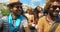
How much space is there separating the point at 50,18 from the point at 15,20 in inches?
29.2

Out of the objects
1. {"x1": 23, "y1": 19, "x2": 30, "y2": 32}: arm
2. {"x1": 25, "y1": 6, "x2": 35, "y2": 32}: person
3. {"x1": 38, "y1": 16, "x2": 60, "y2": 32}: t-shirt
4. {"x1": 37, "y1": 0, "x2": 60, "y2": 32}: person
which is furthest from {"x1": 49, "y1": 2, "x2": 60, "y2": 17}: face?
{"x1": 23, "y1": 19, "x2": 30, "y2": 32}: arm

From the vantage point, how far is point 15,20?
12.3 feet

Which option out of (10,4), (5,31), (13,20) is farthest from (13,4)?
(5,31)

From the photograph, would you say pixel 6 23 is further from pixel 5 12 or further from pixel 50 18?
pixel 50 18

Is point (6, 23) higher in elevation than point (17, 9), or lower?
lower

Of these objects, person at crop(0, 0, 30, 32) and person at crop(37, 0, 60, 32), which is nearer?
person at crop(37, 0, 60, 32)

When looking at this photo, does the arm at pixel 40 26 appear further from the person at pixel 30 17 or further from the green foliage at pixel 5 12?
the green foliage at pixel 5 12

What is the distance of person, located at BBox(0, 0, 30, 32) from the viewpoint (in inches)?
146

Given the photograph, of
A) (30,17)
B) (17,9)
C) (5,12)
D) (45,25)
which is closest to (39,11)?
(30,17)

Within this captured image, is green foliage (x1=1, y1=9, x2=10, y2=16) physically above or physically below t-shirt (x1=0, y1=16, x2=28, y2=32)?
above

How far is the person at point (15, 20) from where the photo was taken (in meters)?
3.70

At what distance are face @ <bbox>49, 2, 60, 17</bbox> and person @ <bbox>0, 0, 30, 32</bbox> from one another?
570 mm

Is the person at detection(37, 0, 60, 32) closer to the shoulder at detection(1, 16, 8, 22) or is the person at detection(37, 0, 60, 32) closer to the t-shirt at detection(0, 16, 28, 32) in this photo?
the t-shirt at detection(0, 16, 28, 32)

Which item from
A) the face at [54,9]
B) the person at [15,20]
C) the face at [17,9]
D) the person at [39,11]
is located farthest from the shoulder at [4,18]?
the face at [54,9]
